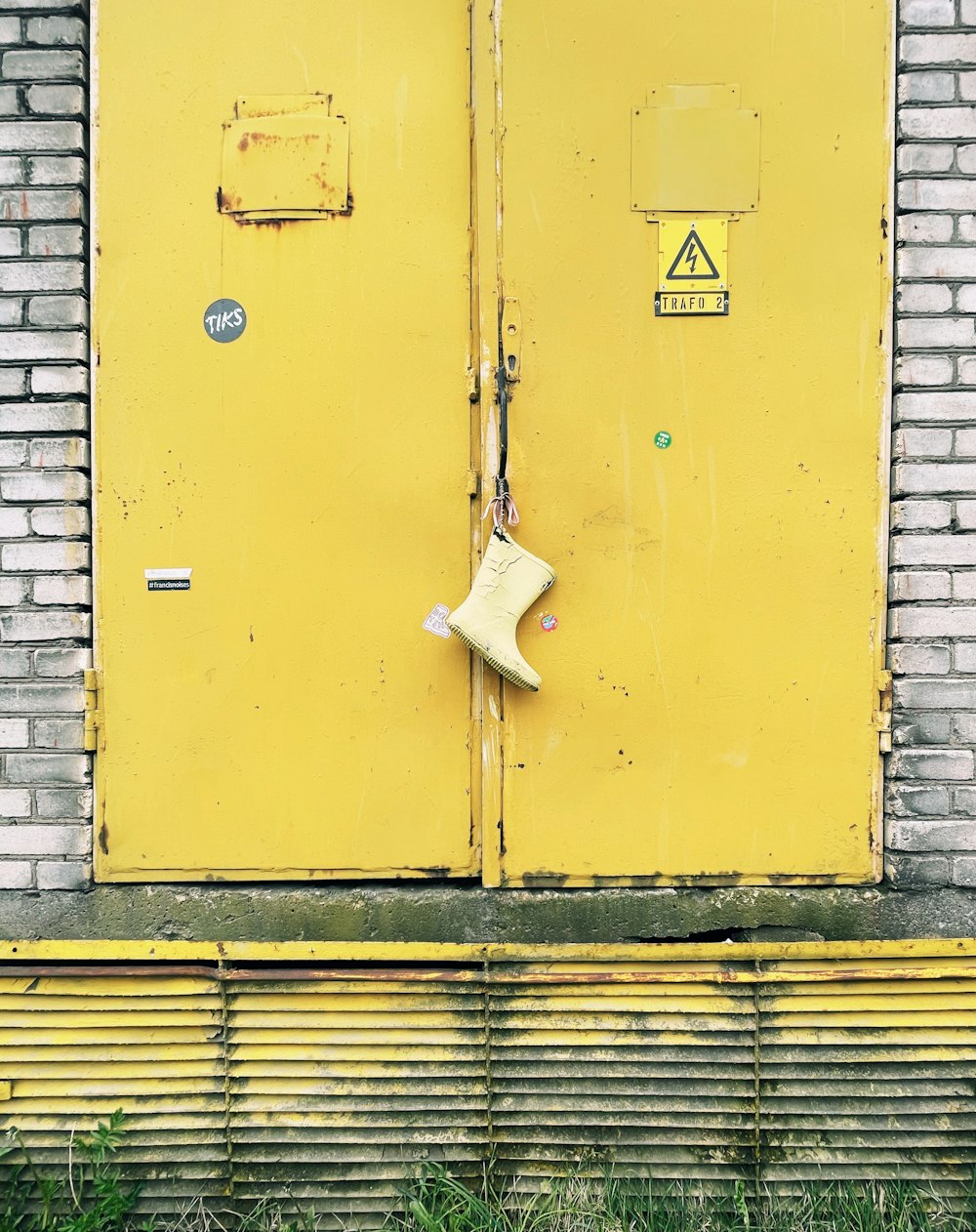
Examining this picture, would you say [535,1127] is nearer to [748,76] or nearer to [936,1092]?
[936,1092]

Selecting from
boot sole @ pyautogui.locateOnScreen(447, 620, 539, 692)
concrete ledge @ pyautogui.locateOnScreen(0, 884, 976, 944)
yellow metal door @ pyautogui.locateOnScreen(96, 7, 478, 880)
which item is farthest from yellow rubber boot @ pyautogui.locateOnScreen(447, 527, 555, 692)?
concrete ledge @ pyautogui.locateOnScreen(0, 884, 976, 944)

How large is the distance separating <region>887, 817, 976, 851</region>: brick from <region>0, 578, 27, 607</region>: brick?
92.6 inches

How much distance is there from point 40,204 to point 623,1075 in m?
2.63

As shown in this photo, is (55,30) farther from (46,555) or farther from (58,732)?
(58,732)

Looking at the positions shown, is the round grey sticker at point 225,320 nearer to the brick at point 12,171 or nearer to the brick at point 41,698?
the brick at point 12,171

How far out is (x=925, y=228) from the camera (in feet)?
5.86

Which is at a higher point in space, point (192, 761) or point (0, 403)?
point (0, 403)

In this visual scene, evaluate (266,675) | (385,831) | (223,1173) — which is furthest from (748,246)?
(223,1173)

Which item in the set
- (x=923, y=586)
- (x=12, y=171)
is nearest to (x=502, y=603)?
(x=923, y=586)

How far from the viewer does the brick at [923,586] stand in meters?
1.81

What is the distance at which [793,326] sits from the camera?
5.93ft

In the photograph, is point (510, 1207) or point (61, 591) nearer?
point (510, 1207)

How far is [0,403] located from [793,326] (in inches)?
80.6

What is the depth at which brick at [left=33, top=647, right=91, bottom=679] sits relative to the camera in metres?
1.84
